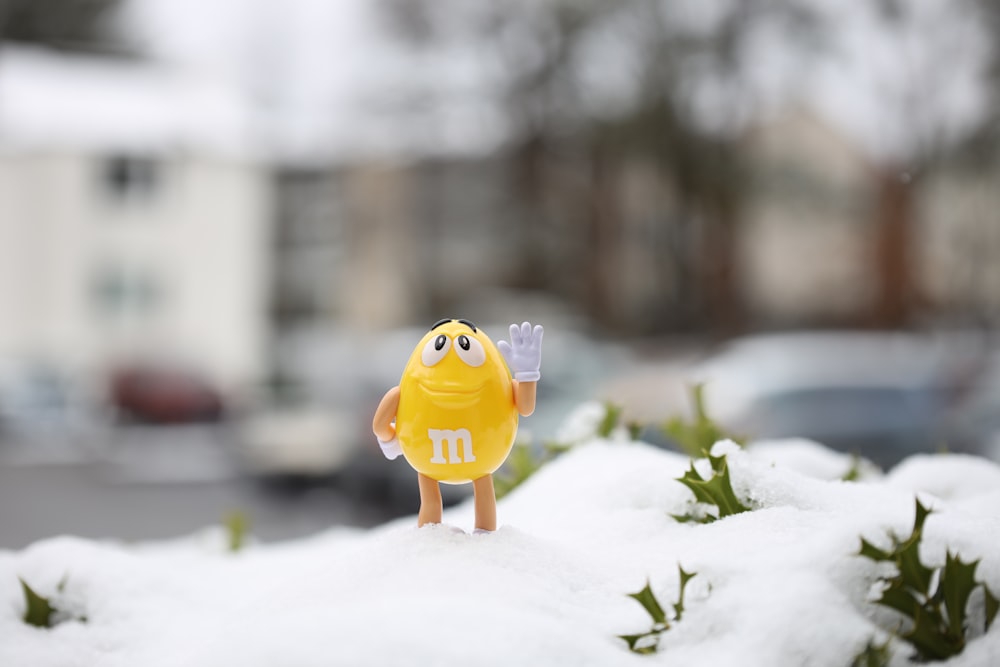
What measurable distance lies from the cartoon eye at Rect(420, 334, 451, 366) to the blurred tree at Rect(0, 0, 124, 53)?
2847cm

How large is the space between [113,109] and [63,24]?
794cm

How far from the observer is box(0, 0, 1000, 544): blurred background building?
17.1m

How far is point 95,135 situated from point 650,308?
12.6 m

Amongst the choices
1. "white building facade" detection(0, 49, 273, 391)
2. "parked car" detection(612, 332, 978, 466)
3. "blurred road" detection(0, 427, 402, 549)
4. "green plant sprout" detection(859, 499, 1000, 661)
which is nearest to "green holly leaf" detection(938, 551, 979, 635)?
"green plant sprout" detection(859, 499, 1000, 661)

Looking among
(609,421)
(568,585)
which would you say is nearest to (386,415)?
(568,585)

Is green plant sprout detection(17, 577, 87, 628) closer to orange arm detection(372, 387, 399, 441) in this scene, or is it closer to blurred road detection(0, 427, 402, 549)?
orange arm detection(372, 387, 399, 441)

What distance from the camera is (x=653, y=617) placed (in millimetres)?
1291

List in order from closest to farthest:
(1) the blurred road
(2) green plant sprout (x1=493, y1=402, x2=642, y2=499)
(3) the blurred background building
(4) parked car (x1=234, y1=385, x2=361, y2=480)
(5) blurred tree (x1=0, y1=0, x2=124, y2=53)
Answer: (2) green plant sprout (x1=493, y1=402, x2=642, y2=499), (1) the blurred road, (4) parked car (x1=234, y1=385, x2=361, y2=480), (3) the blurred background building, (5) blurred tree (x1=0, y1=0, x2=124, y2=53)

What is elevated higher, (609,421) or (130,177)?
(130,177)

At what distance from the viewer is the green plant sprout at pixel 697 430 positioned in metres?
2.09

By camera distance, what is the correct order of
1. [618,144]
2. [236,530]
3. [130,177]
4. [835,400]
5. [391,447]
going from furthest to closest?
[130,177] < [618,144] < [835,400] < [236,530] < [391,447]

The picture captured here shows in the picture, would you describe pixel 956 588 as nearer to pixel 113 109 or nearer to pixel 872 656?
pixel 872 656

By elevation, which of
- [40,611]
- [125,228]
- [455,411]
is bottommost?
[125,228]

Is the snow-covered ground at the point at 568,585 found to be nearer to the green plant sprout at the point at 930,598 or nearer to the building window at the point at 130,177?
the green plant sprout at the point at 930,598
